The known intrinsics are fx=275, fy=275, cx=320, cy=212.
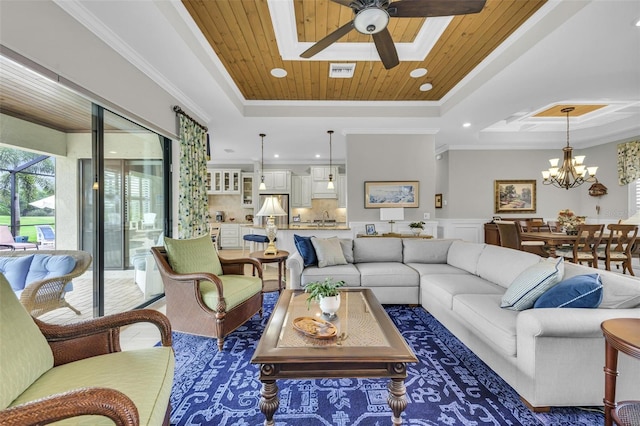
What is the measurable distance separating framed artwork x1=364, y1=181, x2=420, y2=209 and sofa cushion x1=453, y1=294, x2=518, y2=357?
3259mm

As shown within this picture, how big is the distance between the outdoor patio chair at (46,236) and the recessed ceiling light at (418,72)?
13.7ft

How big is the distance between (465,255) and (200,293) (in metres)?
3.03

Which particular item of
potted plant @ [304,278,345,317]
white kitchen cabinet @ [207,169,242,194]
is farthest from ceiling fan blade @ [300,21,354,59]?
white kitchen cabinet @ [207,169,242,194]

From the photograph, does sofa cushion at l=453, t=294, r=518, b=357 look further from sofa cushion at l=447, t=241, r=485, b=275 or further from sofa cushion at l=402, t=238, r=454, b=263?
sofa cushion at l=402, t=238, r=454, b=263

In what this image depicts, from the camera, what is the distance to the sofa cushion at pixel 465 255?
128 inches

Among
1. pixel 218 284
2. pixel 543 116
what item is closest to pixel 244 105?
pixel 218 284

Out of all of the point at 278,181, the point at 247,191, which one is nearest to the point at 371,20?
the point at 278,181

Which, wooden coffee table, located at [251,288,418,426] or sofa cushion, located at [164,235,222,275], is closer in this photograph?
wooden coffee table, located at [251,288,418,426]

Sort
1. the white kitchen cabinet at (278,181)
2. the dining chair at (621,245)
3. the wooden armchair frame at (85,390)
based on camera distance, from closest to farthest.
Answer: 1. the wooden armchair frame at (85,390)
2. the dining chair at (621,245)
3. the white kitchen cabinet at (278,181)

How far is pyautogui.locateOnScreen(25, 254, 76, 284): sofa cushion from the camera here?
2.07 meters

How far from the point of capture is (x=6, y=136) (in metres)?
1.86

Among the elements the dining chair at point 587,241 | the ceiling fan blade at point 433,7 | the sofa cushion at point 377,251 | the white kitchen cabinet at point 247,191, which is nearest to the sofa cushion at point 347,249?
the sofa cushion at point 377,251

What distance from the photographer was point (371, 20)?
192 cm

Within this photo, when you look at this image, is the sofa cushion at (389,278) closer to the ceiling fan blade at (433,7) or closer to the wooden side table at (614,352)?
the wooden side table at (614,352)
